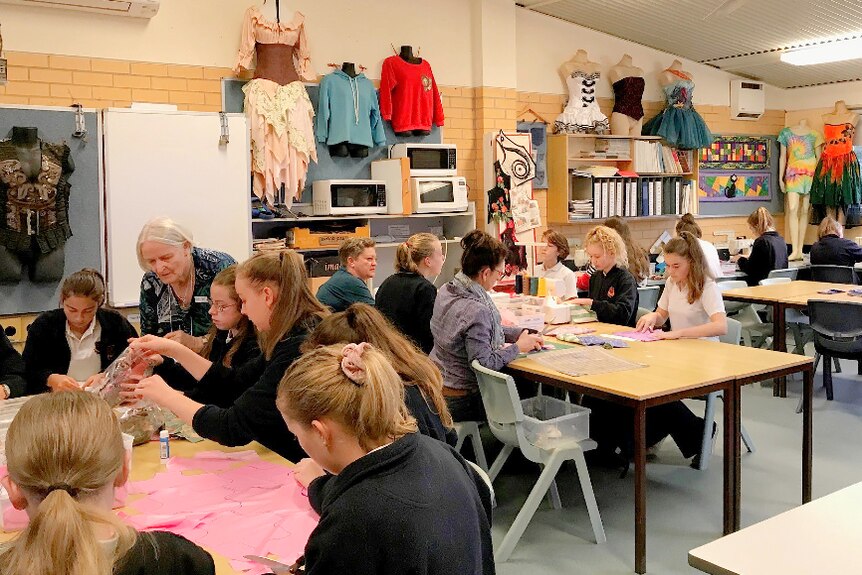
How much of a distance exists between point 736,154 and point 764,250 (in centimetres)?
245

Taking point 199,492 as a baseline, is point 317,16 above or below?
above

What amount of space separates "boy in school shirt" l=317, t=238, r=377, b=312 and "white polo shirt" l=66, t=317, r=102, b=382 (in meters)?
1.48

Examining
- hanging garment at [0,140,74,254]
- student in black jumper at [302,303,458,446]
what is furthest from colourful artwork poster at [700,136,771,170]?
student in black jumper at [302,303,458,446]

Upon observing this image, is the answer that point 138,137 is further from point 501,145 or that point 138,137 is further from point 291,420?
point 291,420

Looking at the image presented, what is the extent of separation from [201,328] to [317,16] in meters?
3.76

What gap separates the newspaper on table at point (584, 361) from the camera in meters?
3.83

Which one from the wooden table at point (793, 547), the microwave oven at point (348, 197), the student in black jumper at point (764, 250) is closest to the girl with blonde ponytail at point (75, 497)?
the wooden table at point (793, 547)

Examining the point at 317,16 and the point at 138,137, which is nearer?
the point at 138,137

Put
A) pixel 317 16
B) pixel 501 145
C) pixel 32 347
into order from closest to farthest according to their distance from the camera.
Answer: pixel 32 347, pixel 317 16, pixel 501 145

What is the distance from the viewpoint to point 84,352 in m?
3.60

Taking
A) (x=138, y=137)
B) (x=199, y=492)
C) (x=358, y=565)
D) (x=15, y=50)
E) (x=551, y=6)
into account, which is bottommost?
(x=199, y=492)

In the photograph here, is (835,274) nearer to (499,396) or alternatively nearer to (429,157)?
(429,157)

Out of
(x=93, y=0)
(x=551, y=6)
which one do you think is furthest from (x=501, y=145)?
(x=93, y=0)

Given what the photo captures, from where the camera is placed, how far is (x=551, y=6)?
773cm
